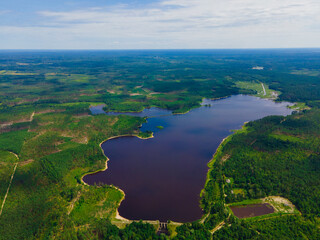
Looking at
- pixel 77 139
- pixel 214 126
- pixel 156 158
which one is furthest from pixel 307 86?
pixel 77 139

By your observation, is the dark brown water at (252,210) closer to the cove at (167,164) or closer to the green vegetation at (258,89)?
the cove at (167,164)

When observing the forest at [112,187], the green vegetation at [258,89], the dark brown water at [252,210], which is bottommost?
the dark brown water at [252,210]

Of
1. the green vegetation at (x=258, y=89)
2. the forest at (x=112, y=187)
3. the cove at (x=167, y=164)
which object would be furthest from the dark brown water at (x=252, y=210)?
the green vegetation at (x=258, y=89)

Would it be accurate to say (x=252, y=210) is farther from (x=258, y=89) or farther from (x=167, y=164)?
(x=258, y=89)

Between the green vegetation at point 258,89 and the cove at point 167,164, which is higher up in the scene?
the green vegetation at point 258,89

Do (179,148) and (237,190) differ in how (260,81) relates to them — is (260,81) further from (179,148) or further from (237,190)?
(237,190)

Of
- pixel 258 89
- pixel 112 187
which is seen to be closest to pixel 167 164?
pixel 112 187
